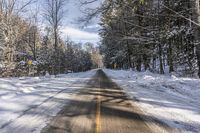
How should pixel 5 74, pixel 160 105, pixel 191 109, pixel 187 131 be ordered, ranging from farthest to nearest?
pixel 5 74 → pixel 160 105 → pixel 191 109 → pixel 187 131

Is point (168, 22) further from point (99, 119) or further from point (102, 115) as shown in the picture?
point (99, 119)

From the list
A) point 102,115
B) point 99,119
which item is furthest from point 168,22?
point 99,119

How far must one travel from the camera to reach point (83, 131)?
7.61 metres

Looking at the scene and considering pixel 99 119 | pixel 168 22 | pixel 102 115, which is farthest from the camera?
pixel 168 22

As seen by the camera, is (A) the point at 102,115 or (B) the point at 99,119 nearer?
(B) the point at 99,119

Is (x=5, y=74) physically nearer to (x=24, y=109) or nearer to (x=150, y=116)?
(x=24, y=109)

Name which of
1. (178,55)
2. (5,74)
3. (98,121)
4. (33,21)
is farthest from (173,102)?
(33,21)

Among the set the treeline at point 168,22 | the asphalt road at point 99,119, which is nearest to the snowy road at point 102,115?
the asphalt road at point 99,119

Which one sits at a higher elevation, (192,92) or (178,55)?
(178,55)

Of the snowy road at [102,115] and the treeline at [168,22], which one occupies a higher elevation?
the treeline at [168,22]

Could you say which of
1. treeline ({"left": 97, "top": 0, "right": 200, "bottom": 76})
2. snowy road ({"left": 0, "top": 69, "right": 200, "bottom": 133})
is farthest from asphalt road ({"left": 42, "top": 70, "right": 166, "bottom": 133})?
treeline ({"left": 97, "top": 0, "right": 200, "bottom": 76})

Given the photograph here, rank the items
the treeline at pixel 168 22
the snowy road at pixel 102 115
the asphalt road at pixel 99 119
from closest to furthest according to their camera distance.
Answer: the asphalt road at pixel 99 119 → the snowy road at pixel 102 115 → the treeline at pixel 168 22

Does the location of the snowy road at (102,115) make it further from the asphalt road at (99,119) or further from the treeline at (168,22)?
the treeline at (168,22)

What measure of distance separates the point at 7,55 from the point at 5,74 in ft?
6.38
